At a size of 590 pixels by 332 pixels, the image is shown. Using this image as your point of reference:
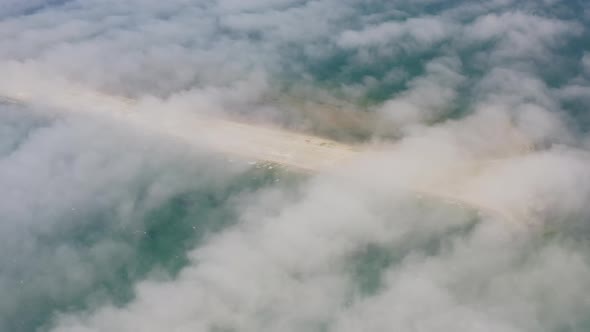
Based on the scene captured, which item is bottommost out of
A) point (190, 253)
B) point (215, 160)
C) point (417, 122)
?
point (190, 253)

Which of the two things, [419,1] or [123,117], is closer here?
[123,117]

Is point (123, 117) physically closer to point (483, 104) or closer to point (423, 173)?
point (423, 173)

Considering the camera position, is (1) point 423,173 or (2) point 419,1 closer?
(1) point 423,173

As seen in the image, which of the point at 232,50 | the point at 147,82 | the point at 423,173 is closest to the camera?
the point at 423,173

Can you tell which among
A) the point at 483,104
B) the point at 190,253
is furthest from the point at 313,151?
the point at 483,104

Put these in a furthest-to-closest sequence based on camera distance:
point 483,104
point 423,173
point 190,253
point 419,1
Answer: point 419,1, point 483,104, point 423,173, point 190,253

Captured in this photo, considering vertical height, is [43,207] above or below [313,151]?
below

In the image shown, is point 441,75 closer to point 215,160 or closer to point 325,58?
point 325,58

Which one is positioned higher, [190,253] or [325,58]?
[325,58]

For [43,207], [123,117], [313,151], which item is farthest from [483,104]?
[43,207]
